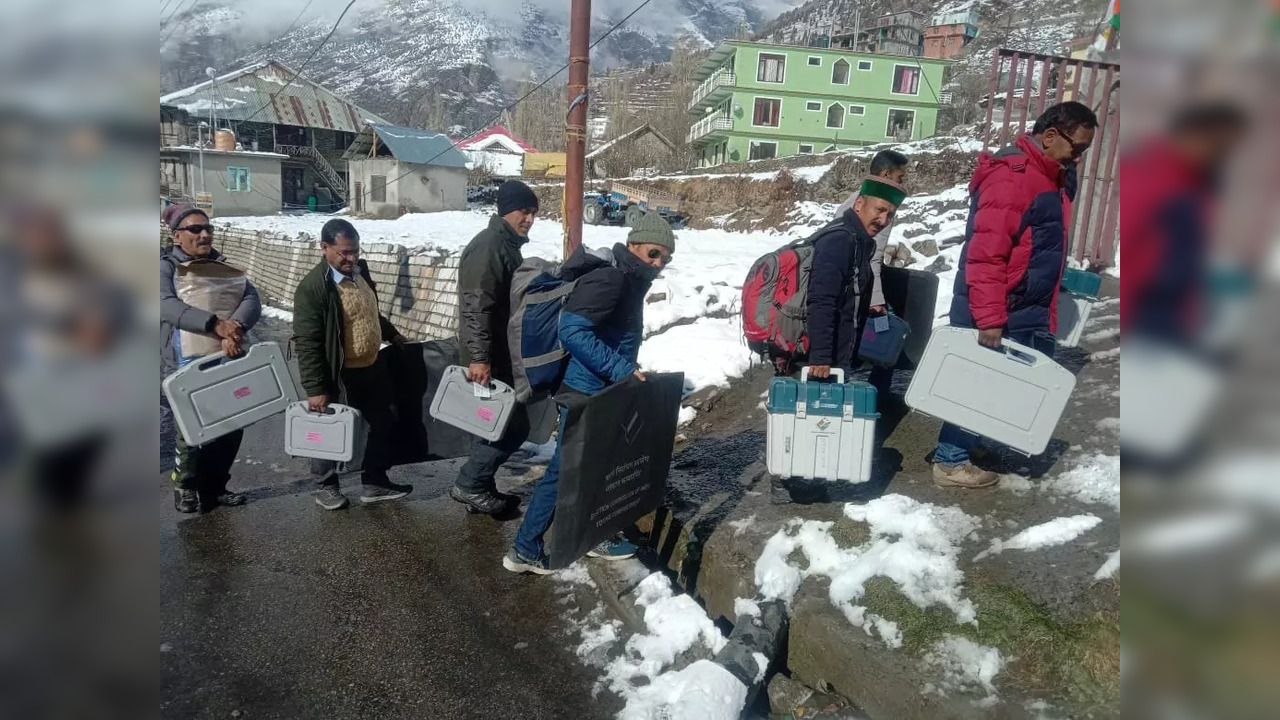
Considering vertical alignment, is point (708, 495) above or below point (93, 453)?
below

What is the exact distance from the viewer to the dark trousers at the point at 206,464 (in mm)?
4863

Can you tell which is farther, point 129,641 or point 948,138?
point 948,138

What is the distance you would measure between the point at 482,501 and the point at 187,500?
1.92 meters

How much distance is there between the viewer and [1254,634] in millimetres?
719

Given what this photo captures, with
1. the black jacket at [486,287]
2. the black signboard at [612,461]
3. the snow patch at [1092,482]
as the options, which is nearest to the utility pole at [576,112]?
the black jacket at [486,287]

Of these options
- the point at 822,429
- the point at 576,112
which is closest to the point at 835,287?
the point at 822,429

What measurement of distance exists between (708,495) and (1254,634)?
13.8ft

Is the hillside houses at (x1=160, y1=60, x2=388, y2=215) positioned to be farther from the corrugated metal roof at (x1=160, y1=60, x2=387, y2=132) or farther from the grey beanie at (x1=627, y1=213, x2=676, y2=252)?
the grey beanie at (x1=627, y1=213, x2=676, y2=252)

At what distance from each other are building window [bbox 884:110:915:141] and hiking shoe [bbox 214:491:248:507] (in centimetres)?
4746

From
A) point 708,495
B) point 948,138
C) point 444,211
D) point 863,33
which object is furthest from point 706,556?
point 863,33

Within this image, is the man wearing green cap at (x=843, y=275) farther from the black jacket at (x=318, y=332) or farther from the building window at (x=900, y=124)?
the building window at (x=900, y=124)

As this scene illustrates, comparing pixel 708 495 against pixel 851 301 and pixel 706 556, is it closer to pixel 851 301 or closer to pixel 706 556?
pixel 706 556

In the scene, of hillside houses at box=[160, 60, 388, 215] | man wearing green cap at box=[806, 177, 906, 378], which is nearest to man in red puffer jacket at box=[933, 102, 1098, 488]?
man wearing green cap at box=[806, 177, 906, 378]

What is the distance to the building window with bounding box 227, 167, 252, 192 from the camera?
125ft
